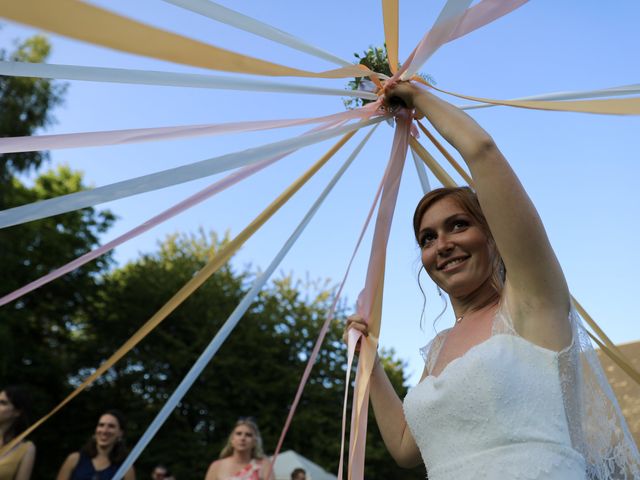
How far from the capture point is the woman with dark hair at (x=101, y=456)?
210 inches

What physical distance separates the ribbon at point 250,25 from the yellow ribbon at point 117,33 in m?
0.12

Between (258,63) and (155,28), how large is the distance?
0.46m

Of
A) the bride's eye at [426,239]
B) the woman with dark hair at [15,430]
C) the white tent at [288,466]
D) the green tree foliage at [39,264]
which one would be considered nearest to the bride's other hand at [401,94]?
the bride's eye at [426,239]

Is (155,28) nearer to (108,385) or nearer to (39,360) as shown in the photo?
(39,360)

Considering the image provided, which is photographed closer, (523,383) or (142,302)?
(523,383)

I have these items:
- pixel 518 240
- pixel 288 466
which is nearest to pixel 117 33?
pixel 518 240

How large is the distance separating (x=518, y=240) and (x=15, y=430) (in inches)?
170

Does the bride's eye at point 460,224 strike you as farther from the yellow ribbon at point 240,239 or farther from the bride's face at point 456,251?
the yellow ribbon at point 240,239

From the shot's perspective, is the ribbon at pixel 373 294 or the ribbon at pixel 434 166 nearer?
the ribbon at pixel 373 294

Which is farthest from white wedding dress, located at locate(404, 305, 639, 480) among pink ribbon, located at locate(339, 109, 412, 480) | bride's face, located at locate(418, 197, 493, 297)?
pink ribbon, located at locate(339, 109, 412, 480)

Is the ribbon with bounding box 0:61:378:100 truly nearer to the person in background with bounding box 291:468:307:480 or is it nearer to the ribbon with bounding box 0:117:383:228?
the ribbon with bounding box 0:117:383:228

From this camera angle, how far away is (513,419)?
1719 mm

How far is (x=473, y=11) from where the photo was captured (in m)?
2.00

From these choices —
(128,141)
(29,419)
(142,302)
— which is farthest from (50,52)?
(128,141)
